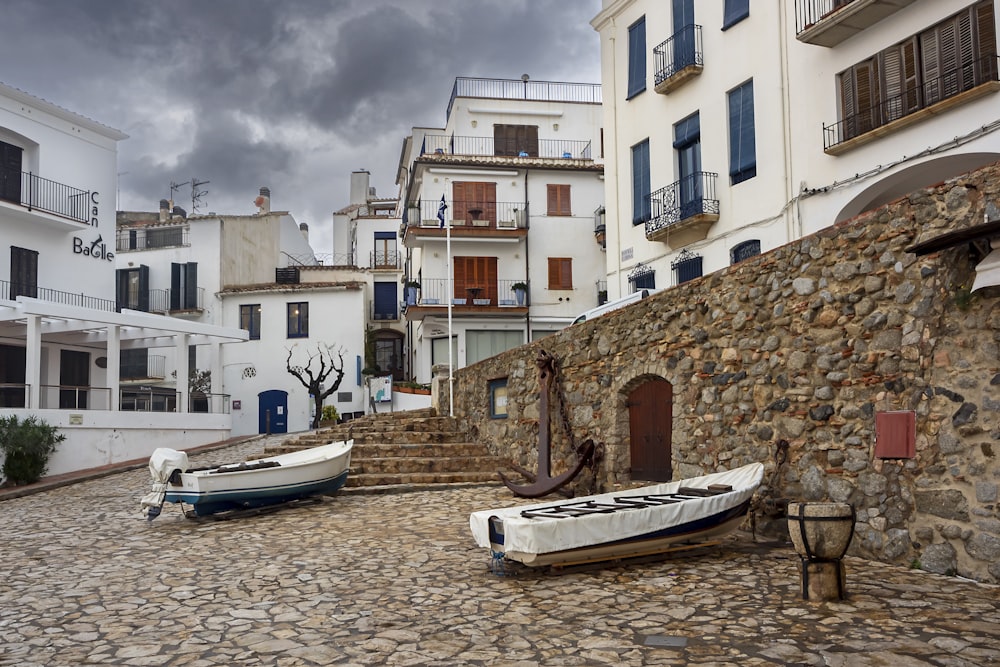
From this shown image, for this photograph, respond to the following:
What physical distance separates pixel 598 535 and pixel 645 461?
415 centimetres

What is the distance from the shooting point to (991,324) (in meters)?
5.76

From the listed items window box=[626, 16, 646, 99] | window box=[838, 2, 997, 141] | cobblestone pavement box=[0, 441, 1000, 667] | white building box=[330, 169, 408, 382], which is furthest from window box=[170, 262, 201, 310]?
window box=[838, 2, 997, 141]

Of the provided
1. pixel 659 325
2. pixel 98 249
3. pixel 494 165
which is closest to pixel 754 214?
pixel 659 325

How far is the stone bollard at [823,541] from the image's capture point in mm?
5445

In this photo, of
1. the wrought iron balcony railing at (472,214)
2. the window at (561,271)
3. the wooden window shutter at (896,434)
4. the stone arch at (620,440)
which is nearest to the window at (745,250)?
the stone arch at (620,440)

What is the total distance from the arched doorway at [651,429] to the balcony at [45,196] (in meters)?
18.0

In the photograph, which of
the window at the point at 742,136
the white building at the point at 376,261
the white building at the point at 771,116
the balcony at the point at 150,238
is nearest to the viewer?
the white building at the point at 771,116

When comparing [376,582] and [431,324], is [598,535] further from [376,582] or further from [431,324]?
[431,324]

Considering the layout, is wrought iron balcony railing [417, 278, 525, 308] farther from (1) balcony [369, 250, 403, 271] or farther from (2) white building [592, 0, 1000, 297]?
(2) white building [592, 0, 1000, 297]

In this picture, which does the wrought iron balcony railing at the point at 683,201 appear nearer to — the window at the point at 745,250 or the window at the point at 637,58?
the window at the point at 745,250

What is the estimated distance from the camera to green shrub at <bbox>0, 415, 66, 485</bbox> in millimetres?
15555

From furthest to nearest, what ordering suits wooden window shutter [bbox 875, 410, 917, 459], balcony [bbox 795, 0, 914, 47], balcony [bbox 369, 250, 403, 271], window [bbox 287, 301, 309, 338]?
balcony [bbox 369, 250, 403, 271] < window [bbox 287, 301, 309, 338] < balcony [bbox 795, 0, 914, 47] < wooden window shutter [bbox 875, 410, 917, 459]

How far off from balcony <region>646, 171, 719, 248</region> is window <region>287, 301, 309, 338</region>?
1704 centimetres

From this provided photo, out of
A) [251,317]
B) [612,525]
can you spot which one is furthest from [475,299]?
[612,525]
